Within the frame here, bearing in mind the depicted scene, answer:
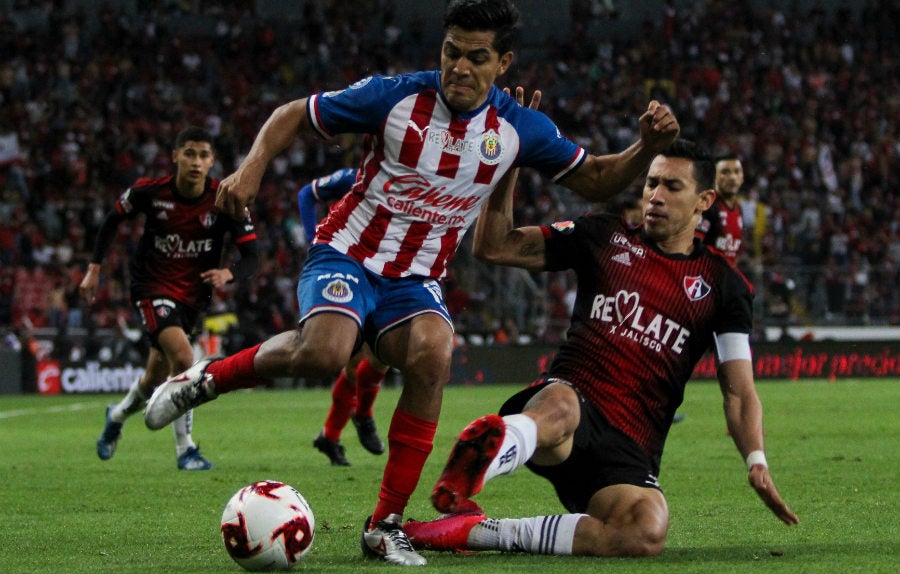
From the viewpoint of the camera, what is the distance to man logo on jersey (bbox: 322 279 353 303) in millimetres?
5785

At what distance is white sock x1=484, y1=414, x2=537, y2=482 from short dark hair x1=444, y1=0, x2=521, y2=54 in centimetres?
162

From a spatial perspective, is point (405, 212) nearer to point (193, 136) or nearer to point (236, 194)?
point (236, 194)

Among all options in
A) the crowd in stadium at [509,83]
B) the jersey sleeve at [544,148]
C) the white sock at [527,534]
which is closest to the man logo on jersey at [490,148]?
the jersey sleeve at [544,148]

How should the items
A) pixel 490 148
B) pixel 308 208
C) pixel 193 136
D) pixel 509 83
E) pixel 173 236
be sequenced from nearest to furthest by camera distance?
pixel 490 148 → pixel 308 208 → pixel 193 136 → pixel 173 236 → pixel 509 83

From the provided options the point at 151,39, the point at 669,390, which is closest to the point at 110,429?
the point at 669,390

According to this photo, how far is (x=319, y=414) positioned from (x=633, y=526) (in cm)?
1107

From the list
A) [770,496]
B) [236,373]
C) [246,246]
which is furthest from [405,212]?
[246,246]

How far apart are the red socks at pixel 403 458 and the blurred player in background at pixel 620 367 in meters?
0.14

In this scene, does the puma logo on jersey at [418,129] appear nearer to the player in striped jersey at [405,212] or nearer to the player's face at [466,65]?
the player in striped jersey at [405,212]

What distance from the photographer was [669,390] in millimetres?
5887

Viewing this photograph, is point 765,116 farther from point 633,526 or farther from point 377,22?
point 633,526

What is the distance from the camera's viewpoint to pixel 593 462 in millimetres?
5652

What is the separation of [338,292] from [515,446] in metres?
1.15

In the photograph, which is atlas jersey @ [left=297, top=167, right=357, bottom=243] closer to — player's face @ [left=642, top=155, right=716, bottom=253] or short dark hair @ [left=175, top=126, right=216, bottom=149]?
short dark hair @ [left=175, top=126, right=216, bottom=149]
